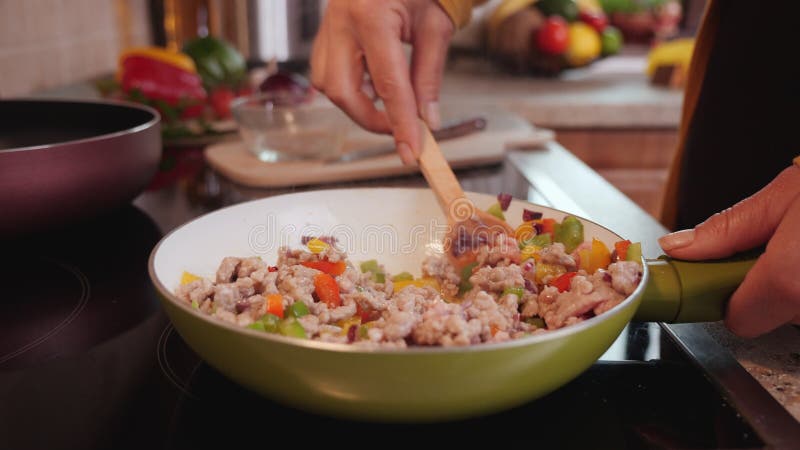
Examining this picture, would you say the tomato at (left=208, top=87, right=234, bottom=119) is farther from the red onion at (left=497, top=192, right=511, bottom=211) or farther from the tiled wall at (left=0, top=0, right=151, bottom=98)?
the red onion at (left=497, top=192, right=511, bottom=211)

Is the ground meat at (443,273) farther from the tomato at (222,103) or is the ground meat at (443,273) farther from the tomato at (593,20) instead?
the tomato at (593,20)

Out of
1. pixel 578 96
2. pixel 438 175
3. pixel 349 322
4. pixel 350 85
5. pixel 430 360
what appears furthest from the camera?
pixel 578 96

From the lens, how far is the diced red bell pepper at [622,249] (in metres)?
0.63

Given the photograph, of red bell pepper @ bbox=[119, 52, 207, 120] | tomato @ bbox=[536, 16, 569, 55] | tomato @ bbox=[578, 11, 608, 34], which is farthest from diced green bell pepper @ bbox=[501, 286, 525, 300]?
tomato @ bbox=[578, 11, 608, 34]

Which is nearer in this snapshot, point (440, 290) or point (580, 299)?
point (580, 299)

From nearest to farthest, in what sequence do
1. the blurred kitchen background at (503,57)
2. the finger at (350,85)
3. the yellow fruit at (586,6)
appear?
the finger at (350,85)
the blurred kitchen background at (503,57)
the yellow fruit at (586,6)

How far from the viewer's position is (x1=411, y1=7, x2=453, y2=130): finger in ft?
3.29

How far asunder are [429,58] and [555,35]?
1.42 meters

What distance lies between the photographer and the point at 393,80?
90cm

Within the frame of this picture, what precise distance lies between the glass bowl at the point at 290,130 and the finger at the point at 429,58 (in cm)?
32

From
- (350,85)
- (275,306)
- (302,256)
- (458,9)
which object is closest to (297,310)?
(275,306)

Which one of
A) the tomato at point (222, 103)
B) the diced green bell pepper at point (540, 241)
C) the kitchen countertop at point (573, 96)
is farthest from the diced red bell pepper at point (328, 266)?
the kitchen countertop at point (573, 96)

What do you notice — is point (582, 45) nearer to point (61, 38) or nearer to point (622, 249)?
point (61, 38)

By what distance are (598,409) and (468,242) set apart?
275 mm
